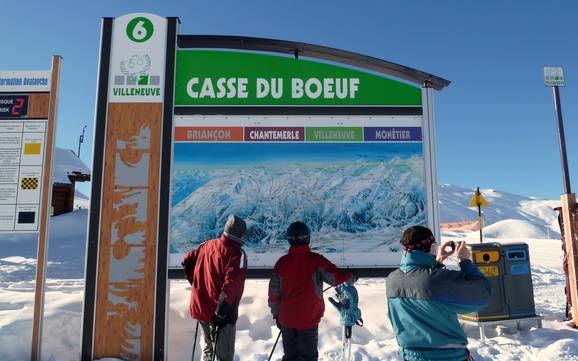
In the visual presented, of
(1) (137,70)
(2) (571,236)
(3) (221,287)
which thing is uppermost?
(1) (137,70)

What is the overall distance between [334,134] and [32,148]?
13.6ft

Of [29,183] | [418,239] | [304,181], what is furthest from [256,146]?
[418,239]

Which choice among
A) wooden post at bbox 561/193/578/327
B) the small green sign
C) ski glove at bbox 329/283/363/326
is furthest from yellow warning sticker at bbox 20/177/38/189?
wooden post at bbox 561/193/578/327

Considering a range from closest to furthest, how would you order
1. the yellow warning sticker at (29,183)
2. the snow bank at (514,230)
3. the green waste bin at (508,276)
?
the yellow warning sticker at (29,183), the green waste bin at (508,276), the snow bank at (514,230)

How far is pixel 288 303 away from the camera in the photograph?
3775mm

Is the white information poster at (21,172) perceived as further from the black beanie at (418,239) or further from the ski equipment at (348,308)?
the black beanie at (418,239)

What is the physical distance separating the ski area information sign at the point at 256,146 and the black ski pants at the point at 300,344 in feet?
5.76

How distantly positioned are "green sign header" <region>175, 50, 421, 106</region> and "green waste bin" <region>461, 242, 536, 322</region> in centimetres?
299

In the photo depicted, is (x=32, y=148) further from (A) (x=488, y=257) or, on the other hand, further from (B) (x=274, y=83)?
(A) (x=488, y=257)

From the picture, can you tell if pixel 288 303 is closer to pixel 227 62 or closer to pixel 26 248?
pixel 227 62

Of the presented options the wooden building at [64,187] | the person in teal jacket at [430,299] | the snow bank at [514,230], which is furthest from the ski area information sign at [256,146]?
the snow bank at [514,230]

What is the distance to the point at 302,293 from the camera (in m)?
3.75

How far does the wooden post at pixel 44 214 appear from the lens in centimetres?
537

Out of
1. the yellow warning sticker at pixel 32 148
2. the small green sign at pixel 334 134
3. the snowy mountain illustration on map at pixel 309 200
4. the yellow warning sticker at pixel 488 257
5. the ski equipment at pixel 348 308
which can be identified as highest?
the small green sign at pixel 334 134
